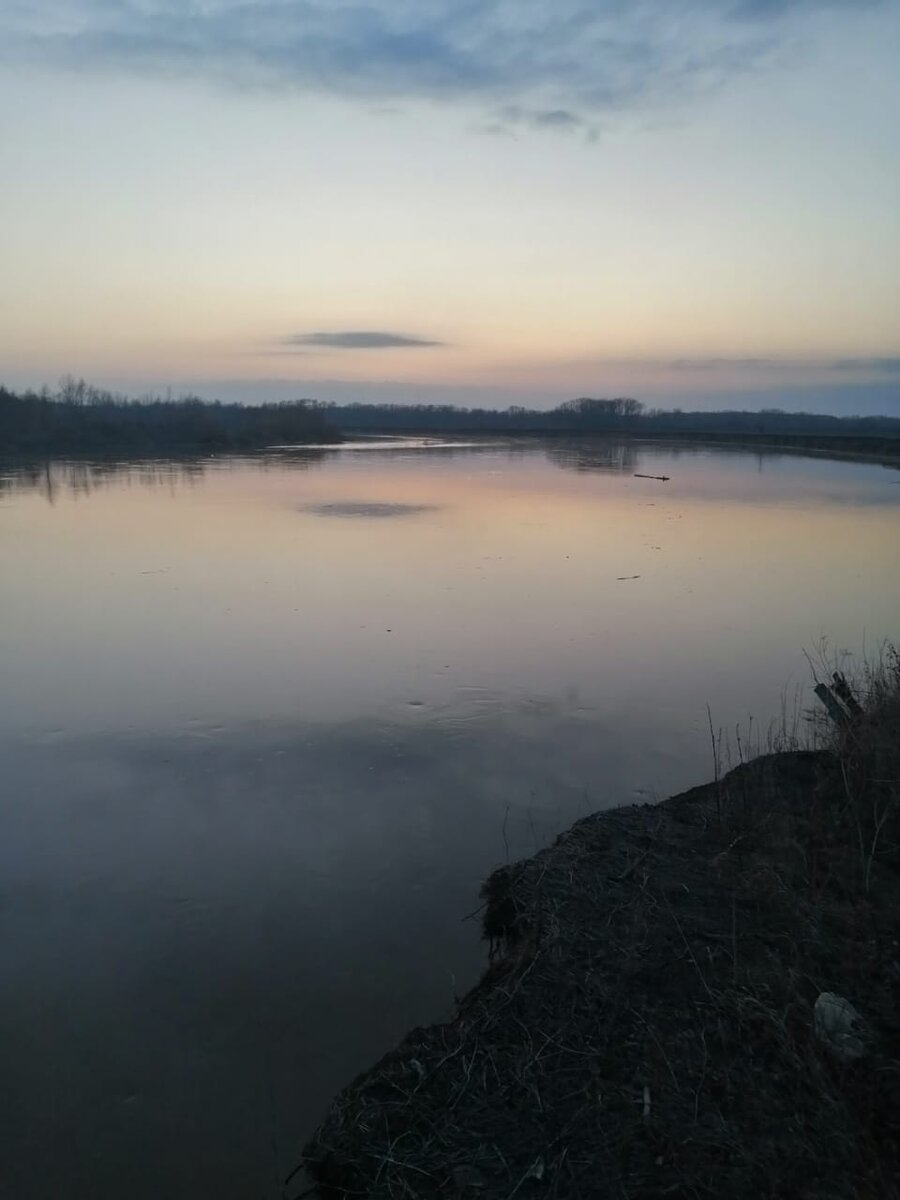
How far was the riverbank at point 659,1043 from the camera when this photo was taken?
3.00 meters

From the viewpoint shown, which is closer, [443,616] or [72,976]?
[72,976]

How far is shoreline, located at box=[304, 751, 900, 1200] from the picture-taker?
2994 mm

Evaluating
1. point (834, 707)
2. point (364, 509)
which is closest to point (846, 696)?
point (834, 707)

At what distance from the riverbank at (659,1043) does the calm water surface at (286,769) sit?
0.36m

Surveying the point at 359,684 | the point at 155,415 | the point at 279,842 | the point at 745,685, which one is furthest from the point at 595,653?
the point at 155,415

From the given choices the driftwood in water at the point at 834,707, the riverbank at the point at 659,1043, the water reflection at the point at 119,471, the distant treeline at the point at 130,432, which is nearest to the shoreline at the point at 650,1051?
the riverbank at the point at 659,1043

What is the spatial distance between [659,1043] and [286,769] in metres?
3.60

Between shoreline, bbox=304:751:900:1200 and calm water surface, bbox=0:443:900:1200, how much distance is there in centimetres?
34

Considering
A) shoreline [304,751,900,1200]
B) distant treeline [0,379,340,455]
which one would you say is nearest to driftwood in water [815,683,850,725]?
shoreline [304,751,900,1200]

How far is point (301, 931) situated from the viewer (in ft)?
15.0

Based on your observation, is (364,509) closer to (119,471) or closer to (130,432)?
(119,471)

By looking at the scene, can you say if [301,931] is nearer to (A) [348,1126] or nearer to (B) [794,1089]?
(A) [348,1126]

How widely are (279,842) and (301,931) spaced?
923mm

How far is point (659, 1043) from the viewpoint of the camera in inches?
139
